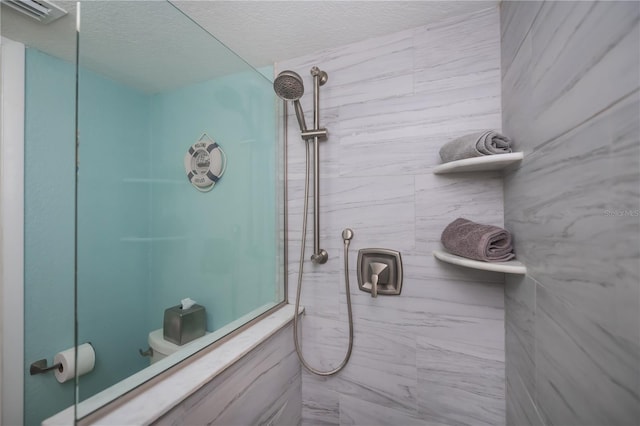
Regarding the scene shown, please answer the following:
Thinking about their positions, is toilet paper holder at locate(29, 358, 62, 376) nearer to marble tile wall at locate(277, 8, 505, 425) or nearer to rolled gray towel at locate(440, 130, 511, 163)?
marble tile wall at locate(277, 8, 505, 425)

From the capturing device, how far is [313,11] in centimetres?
93

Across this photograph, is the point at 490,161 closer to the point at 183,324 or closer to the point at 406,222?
A: the point at 406,222

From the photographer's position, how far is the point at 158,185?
33.4 inches

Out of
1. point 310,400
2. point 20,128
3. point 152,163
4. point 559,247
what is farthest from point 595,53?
point 20,128

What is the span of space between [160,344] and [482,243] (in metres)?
1.12

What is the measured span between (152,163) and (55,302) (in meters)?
0.84

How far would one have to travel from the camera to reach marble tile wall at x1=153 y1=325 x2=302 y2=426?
659mm

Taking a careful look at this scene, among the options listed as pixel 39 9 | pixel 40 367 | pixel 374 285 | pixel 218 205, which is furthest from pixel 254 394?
pixel 39 9

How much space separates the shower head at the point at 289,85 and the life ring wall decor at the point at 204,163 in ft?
1.13

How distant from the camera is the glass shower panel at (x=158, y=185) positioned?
2.19 ft

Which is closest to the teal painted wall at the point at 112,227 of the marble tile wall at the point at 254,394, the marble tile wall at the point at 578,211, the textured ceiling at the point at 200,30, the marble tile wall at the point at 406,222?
the textured ceiling at the point at 200,30

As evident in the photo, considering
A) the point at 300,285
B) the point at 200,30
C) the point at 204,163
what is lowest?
the point at 300,285

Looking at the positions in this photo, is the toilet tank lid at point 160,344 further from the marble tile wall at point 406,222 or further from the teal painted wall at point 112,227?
the marble tile wall at point 406,222

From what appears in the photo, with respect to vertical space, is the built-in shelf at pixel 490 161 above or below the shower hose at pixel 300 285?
above
